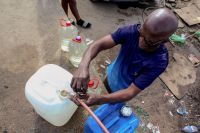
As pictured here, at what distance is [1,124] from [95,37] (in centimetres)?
203

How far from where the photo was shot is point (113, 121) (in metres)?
2.79

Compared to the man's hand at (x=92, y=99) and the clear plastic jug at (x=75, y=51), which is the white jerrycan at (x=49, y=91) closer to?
the man's hand at (x=92, y=99)

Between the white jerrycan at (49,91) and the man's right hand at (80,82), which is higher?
the man's right hand at (80,82)

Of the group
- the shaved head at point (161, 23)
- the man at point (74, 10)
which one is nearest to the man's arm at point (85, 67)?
the shaved head at point (161, 23)

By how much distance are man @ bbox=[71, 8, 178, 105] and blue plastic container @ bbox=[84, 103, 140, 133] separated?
0.33 metres

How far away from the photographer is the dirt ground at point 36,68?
125 inches

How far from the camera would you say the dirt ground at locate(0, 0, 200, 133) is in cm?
318

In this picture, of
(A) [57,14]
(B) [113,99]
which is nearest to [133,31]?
(B) [113,99]

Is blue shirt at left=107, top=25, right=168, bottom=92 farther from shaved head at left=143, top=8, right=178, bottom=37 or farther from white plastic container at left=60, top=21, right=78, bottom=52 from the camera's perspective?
white plastic container at left=60, top=21, right=78, bottom=52

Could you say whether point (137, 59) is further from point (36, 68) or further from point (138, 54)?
point (36, 68)

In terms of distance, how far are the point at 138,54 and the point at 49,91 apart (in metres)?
0.89

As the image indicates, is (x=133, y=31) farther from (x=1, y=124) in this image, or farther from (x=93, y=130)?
(x=1, y=124)

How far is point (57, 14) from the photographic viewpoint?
4.21 m

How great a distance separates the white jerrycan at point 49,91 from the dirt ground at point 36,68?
42 cm
